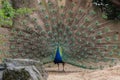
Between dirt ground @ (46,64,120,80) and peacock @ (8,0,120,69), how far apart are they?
0.32 meters

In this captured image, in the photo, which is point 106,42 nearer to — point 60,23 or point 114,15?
point 60,23

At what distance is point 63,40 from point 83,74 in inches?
48.1

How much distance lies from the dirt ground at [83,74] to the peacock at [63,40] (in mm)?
317

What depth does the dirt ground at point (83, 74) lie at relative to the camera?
833 centimetres

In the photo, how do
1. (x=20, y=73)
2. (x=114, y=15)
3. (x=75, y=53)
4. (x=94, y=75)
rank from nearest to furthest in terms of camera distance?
(x=20, y=73), (x=94, y=75), (x=75, y=53), (x=114, y=15)

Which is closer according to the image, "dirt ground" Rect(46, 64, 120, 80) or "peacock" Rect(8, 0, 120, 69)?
"dirt ground" Rect(46, 64, 120, 80)

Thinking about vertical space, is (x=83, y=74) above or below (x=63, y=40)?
below

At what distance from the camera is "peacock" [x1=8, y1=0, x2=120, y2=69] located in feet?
32.6

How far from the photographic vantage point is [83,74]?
30.7ft

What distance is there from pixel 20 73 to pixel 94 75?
3941 mm

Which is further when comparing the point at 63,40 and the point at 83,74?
the point at 63,40

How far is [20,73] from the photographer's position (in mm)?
5031

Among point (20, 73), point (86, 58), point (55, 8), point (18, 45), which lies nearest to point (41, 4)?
point (55, 8)

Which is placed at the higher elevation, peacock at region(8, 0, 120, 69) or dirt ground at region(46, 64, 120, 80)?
peacock at region(8, 0, 120, 69)
